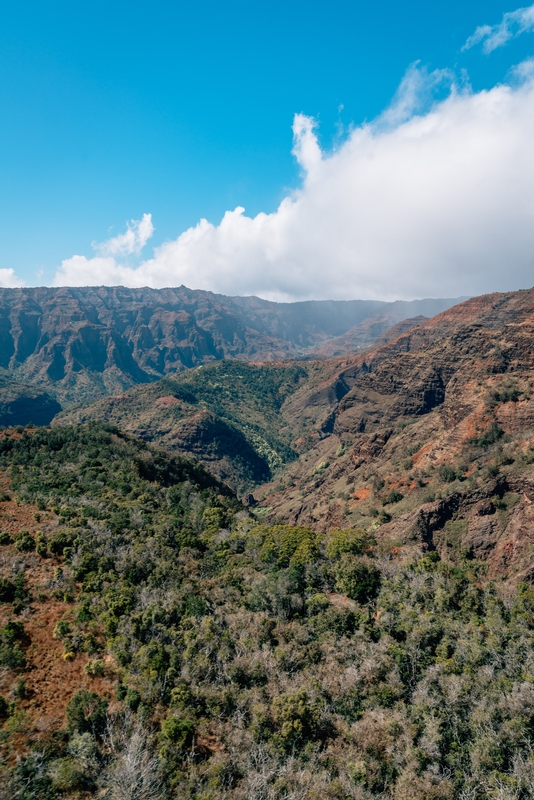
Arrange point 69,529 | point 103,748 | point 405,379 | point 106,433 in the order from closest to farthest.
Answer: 1. point 103,748
2. point 69,529
3. point 106,433
4. point 405,379

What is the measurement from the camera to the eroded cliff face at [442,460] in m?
49.3

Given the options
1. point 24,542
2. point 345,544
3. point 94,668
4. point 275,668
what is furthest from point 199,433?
point 275,668

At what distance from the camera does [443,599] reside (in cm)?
3362

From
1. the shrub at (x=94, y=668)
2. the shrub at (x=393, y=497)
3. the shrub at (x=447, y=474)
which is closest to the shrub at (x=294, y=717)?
the shrub at (x=94, y=668)

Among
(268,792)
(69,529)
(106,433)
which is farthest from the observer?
(106,433)

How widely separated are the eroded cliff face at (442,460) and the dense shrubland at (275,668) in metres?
8.49

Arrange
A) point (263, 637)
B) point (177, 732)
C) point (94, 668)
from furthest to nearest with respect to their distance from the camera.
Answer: point (263, 637) < point (94, 668) < point (177, 732)

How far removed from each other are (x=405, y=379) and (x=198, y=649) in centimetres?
10625

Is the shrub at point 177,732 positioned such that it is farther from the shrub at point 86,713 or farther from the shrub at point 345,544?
the shrub at point 345,544

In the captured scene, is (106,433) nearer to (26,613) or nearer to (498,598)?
(26,613)

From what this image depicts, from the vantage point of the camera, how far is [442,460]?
6962cm

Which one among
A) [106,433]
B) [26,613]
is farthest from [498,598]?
[106,433]

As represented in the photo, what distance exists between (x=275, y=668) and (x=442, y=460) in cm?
5286

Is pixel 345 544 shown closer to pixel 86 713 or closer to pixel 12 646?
pixel 86 713
